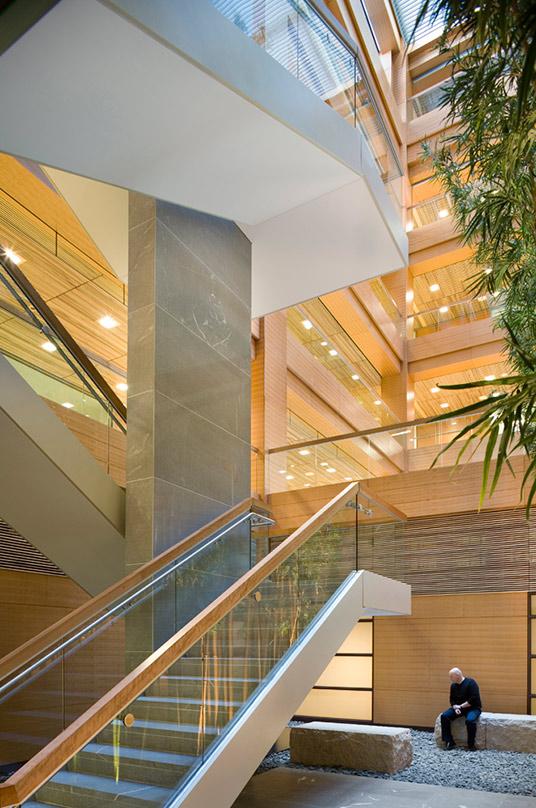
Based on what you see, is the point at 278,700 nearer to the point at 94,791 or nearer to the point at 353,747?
the point at 94,791

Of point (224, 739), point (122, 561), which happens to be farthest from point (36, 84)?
point (224, 739)

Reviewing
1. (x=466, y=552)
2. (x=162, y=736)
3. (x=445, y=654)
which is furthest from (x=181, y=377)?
(x=445, y=654)

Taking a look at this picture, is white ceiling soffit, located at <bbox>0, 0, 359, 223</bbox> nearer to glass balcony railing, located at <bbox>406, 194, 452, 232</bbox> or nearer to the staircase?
the staircase

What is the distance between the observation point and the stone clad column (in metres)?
6.36

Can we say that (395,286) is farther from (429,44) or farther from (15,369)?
(15,369)

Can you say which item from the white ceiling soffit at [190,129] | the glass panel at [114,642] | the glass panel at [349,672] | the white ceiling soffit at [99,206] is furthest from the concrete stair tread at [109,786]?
the glass panel at [349,672]

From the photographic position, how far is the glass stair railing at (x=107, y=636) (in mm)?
4664

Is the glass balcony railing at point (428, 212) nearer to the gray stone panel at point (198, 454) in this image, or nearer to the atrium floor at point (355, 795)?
the gray stone panel at point (198, 454)

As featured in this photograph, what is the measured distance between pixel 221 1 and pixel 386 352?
Answer: 51.2 ft

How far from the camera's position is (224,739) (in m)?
4.41

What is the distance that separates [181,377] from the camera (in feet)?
22.5

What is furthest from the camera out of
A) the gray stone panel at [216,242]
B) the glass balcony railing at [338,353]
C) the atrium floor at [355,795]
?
the glass balcony railing at [338,353]

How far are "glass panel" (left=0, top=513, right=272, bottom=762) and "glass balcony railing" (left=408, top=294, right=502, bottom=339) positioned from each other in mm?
15154

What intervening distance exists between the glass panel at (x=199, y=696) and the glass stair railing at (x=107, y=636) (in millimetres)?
827
